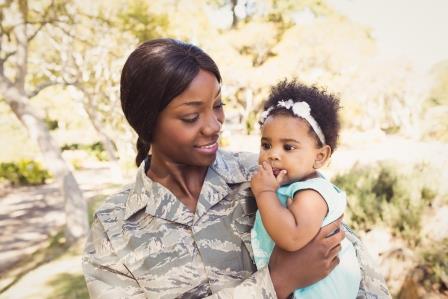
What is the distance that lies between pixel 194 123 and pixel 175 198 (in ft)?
0.88

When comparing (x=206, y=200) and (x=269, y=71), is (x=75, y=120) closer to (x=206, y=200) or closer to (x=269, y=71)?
(x=269, y=71)

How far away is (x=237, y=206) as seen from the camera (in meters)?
1.55

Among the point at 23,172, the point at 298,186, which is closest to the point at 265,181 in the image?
the point at 298,186

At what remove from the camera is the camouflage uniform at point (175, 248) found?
1.42 meters

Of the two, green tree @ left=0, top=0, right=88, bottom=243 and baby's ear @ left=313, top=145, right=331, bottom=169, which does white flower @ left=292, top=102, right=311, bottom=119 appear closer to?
baby's ear @ left=313, top=145, right=331, bottom=169

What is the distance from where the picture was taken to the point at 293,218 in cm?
136

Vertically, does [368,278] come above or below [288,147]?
below

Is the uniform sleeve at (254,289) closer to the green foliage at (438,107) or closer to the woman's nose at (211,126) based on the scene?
the woman's nose at (211,126)

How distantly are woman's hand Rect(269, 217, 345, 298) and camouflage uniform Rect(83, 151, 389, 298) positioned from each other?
42 mm

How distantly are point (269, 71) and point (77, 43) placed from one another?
4.38 meters

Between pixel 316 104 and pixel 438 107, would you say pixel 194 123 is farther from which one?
pixel 438 107

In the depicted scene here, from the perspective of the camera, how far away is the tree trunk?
6699 millimetres

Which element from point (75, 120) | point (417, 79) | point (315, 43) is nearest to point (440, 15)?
point (417, 79)

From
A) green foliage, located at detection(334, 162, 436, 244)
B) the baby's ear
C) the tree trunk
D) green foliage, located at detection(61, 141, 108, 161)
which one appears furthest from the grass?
green foliage, located at detection(61, 141, 108, 161)
